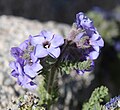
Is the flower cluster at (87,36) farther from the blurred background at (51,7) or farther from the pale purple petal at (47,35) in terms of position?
the blurred background at (51,7)

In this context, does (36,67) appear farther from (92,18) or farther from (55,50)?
(92,18)

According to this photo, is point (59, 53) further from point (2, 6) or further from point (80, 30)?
point (2, 6)

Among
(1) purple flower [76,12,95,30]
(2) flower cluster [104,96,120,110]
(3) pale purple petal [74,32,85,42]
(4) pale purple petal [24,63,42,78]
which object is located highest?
(1) purple flower [76,12,95,30]

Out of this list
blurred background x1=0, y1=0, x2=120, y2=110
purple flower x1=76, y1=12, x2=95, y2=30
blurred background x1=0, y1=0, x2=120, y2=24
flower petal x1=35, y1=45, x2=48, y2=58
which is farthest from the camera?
blurred background x1=0, y1=0, x2=120, y2=24

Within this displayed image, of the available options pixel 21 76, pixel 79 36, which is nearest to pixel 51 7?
pixel 79 36

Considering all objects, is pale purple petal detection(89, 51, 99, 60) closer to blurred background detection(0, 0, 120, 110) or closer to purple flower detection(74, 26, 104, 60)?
purple flower detection(74, 26, 104, 60)

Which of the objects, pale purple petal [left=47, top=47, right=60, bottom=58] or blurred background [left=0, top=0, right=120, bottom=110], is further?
blurred background [left=0, top=0, right=120, bottom=110]

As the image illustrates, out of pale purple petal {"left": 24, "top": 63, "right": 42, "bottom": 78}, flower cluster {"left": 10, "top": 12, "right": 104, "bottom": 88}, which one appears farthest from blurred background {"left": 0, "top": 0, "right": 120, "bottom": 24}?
pale purple petal {"left": 24, "top": 63, "right": 42, "bottom": 78}

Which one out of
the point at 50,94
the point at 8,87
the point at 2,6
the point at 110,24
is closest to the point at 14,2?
the point at 2,6
